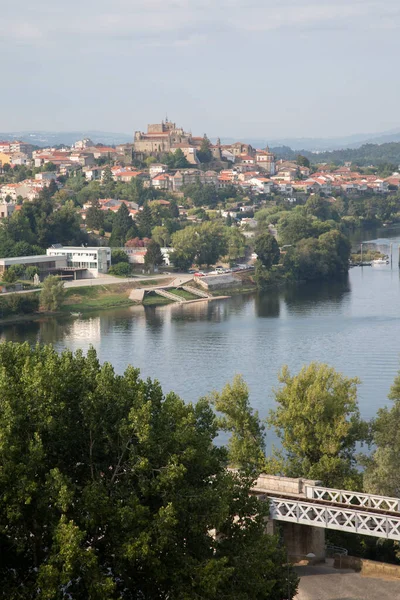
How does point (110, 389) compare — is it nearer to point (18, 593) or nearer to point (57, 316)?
point (18, 593)

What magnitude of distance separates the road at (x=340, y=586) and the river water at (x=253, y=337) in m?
5.00

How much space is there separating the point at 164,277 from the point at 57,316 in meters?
5.18

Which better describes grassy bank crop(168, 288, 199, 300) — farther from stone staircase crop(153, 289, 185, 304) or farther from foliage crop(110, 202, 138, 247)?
foliage crop(110, 202, 138, 247)

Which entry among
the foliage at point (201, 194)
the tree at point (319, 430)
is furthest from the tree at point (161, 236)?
the tree at point (319, 430)

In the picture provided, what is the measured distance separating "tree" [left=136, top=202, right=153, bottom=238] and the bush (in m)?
5.16

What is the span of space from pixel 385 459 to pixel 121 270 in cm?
1910

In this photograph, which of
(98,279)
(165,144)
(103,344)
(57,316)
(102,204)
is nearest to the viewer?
(103,344)

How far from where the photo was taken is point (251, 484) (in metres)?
7.45

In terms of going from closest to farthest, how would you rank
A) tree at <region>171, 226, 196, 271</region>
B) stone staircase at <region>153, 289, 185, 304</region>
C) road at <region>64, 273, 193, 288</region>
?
stone staircase at <region>153, 289, 185, 304</region> < road at <region>64, 273, 193, 288</region> < tree at <region>171, 226, 196, 271</region>

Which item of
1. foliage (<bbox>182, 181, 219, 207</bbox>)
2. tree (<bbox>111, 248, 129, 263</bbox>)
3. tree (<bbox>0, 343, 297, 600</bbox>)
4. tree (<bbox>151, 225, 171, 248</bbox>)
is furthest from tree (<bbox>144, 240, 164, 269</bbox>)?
tree (<bbox>0, 343, 297, 600</bbox>)

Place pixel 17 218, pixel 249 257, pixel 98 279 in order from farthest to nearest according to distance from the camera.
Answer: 1. pixel 249 257
2. pixel 17 218
3. pixel 98 279

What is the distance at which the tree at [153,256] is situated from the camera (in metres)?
29.1

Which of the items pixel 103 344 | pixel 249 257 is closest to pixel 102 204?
pixel 249 257

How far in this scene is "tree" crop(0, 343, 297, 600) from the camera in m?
6.29
